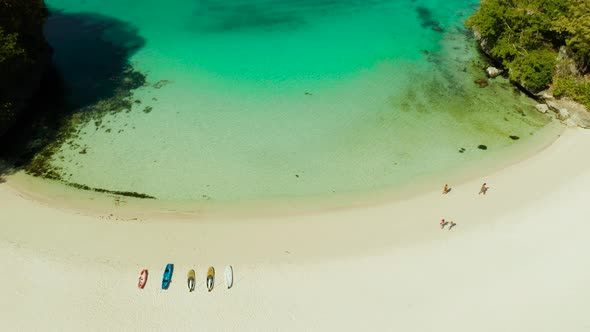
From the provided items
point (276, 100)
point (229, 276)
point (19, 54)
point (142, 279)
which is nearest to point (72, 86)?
point (19, 54)

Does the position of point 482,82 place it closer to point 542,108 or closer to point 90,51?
point 542,108

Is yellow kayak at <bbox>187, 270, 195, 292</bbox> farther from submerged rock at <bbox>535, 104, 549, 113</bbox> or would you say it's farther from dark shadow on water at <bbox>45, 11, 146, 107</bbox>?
submerged rock at <bbox>535, 104, 549, 113</bbox>

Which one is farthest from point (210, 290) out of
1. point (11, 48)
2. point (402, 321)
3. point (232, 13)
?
point (232, 13)

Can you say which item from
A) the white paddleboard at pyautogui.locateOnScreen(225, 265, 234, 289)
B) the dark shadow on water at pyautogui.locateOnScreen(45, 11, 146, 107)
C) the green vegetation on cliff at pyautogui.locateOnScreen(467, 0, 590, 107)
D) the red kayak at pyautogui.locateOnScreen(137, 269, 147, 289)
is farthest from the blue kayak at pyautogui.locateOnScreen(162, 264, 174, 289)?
the green vegetation on cliff at pyautogui.locateOnScreen(467, 0, 590, 107)

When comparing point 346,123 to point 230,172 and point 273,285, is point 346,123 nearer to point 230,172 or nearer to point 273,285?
point 230,172

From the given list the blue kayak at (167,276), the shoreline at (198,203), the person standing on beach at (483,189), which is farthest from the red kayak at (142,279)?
the person standing on beach at (483,189)
